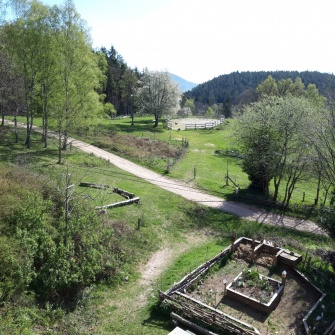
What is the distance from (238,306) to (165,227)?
27.6 feet

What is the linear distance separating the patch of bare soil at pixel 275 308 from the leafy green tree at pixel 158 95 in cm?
5031

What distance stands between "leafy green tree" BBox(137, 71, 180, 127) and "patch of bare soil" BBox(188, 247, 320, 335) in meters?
50.3

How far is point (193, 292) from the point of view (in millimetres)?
15555

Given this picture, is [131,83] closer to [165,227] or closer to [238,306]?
[165,227]

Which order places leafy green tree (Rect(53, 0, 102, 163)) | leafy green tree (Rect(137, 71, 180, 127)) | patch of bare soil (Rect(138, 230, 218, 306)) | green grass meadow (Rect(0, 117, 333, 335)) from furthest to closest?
1. leafy green tree (Rect(137, 71, 180, 127))
2. leafy green tree (Rect(53, 0, 102, 163))
3. patch of bare soil (Rect(138, 230, 218, 306))
4. green grass meadow (Rect(0, 117, 333, 335))

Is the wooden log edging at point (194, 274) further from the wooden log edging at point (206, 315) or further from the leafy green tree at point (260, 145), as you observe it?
the leafy green tree at point (260, 145)

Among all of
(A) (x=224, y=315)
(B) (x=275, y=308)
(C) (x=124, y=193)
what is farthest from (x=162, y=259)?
(C) (x=124, y=193)

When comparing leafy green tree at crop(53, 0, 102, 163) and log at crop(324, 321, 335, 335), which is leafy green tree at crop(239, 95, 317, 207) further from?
leafy green tree at crop(53, 0, 102, 163)

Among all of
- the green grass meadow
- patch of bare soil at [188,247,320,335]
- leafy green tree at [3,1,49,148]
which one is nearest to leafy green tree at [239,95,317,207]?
the green grass meadow

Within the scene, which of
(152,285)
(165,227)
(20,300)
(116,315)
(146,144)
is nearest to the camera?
(20,300)

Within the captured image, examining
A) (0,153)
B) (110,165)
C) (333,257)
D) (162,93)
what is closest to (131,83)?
(162,93)

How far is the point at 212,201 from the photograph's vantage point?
92.0 feet

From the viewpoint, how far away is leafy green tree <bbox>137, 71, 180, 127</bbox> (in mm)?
65312

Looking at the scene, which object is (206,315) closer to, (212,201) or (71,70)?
(212,201)
